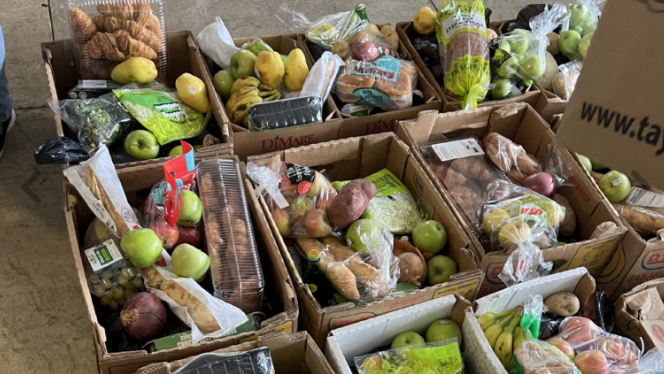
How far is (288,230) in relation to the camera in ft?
5.72

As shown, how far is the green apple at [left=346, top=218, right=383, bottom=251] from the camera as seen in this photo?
166 centimetres

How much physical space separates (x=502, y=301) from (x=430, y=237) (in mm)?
273

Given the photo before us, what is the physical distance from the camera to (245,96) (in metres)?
2.02

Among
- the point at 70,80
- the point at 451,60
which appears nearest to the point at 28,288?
the point at 70,80

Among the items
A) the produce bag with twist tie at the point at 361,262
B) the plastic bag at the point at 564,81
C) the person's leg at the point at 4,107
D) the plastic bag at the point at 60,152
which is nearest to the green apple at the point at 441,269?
the produce bag with twist tie at the point at 361,262

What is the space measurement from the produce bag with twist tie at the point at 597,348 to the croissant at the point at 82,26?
182 cm

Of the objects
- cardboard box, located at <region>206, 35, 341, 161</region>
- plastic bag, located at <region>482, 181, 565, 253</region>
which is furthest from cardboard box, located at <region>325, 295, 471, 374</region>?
cardboard box, located at <region>206, 35, 341, 161</region>

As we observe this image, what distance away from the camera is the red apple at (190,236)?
1.60 meters

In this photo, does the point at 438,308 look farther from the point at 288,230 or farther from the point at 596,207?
the point at 596,207

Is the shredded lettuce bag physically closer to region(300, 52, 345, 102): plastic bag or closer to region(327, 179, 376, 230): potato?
region(300, 52, 345, 102): plastic bag

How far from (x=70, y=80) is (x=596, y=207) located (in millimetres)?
1954

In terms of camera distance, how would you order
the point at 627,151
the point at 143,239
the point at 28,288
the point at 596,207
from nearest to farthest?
the point at 627,151 < the point at 143,239 < the point at 596,207 < the point at 28,288

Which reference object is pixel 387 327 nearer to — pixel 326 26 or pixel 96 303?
pixel 96 303

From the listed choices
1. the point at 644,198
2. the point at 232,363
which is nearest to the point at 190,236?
the point at 232,363
